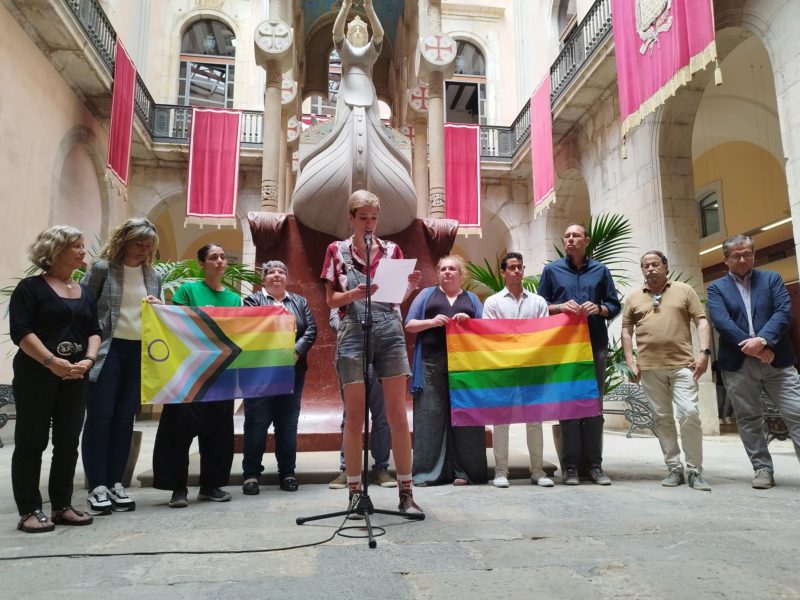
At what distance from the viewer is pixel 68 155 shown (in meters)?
12.6

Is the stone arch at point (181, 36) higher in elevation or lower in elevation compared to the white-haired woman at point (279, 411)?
higher

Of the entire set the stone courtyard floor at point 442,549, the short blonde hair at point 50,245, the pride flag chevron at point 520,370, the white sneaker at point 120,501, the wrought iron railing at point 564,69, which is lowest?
the stone courtyard floor at point 442,549

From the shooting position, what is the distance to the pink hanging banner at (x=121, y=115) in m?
12.0

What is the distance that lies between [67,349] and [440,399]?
2203 millimetres

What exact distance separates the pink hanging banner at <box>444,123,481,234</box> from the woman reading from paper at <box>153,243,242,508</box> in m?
11.3

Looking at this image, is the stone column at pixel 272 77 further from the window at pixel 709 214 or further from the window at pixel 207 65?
the window at pixel 207 65

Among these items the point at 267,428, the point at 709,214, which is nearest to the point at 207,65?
the point at 709,214

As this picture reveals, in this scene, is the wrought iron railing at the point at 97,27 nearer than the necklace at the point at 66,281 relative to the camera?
No

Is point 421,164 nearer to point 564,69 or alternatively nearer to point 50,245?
point 50,245

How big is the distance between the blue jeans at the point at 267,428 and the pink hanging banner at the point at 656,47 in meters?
6.76

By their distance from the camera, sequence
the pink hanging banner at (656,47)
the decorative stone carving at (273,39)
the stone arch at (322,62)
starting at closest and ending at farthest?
the decorative stone carving at (273,39) < the pink hanging banner at (656,47) < the stone arch at (322,62)

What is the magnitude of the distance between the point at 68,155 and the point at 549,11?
41.2 feet

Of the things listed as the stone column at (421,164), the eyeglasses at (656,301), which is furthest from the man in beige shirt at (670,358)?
the stone column at (421,164)

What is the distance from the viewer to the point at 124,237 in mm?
3223
